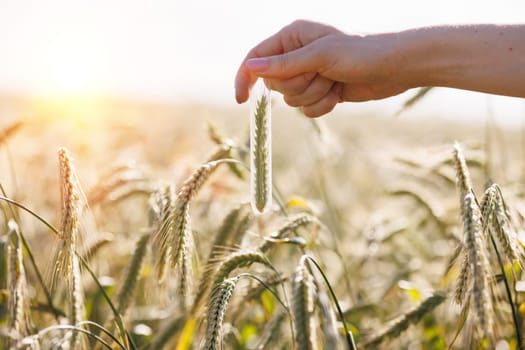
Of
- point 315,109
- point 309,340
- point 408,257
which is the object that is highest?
point 315,109

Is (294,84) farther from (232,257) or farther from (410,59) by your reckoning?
(232,257)

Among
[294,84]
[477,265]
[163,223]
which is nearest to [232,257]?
[163,223]

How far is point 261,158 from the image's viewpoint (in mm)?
1521

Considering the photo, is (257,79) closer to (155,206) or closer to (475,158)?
(155,206)

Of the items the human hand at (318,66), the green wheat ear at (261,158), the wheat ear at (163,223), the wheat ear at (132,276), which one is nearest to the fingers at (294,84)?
the human hand at (318,66)

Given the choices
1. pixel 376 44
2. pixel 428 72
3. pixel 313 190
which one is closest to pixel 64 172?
pixel 376 44

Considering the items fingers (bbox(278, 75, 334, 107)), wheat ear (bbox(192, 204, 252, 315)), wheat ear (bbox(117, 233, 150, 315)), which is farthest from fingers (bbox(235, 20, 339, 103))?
wheat ear (bbox(117, 233, 150, 315))

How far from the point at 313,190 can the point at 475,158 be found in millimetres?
2267

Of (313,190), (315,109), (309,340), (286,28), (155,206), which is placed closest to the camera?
(309,340)

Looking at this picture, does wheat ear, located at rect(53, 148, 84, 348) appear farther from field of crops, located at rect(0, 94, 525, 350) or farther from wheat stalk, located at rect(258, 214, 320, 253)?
wheat stalk, located at rect(258, 214, 320, 253)

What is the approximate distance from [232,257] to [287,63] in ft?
2.15

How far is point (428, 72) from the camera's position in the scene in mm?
1823

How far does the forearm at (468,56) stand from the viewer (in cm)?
167

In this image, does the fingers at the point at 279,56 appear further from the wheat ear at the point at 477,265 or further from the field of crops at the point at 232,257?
the wheat ear at the point at 477,265
